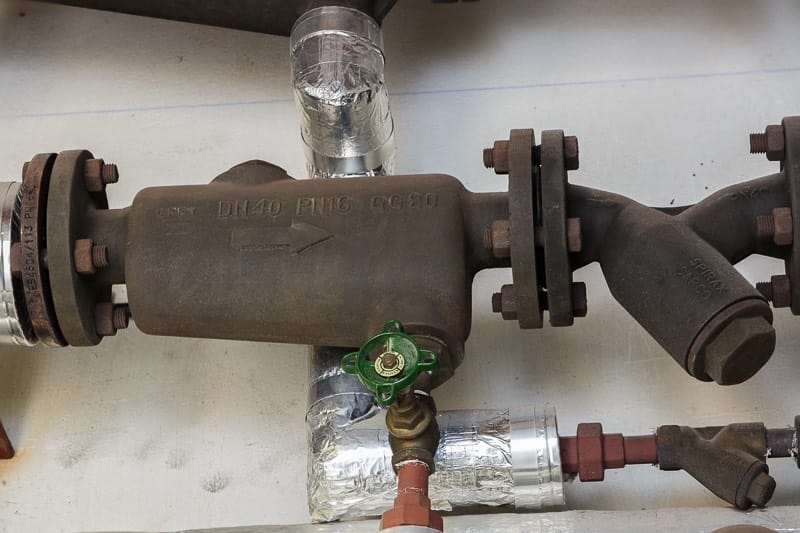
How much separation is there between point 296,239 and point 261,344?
1.00 feet

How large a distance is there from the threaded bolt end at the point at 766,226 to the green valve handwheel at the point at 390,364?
0.38 m

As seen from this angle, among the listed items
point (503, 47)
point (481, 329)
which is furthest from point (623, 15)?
point (481, 329)

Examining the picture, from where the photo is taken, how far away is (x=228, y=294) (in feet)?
4.23

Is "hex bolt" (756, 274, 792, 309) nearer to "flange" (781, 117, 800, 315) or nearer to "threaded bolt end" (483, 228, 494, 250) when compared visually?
"flange" (781, 117, 800, 315)

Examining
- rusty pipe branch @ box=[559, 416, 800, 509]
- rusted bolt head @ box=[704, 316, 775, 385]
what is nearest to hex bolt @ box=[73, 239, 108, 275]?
rusty pipe branch @ box=[559, 416, 800, 509]

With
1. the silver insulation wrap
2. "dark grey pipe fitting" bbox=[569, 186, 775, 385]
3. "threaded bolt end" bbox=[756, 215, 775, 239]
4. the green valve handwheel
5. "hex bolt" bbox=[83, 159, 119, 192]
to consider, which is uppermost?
the silver insulation wrap

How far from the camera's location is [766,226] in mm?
1276

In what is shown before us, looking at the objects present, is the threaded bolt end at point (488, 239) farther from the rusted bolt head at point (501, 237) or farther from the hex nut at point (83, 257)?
the hex nut at point (83, 257)

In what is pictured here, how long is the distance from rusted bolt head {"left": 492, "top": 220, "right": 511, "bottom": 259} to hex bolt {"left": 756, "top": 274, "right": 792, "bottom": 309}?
0.94ft

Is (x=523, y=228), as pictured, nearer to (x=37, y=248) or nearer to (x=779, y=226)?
(x=779, y=226)

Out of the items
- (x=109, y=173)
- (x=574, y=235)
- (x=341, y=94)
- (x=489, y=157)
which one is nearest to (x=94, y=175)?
(x=109, y=173)

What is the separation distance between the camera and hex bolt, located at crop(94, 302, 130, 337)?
1.38 meters

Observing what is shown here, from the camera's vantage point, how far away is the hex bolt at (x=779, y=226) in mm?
1257

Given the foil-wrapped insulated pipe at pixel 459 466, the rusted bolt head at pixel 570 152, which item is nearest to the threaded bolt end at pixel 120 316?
the foil-wrapped insulated pipe at pixel 459 466
